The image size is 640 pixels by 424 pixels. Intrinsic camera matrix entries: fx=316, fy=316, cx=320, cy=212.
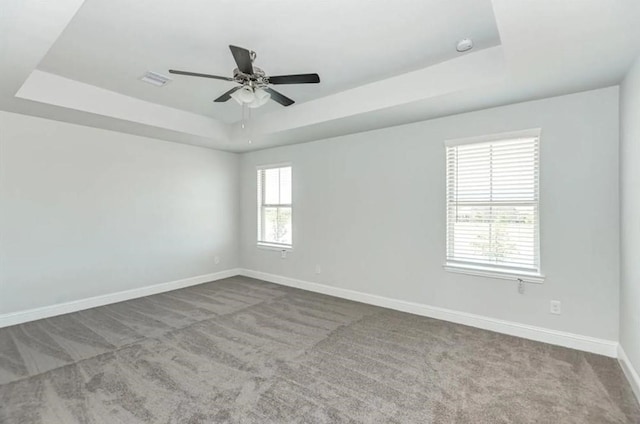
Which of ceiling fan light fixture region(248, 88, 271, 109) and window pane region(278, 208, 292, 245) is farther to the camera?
window pane region(278, 208, 292, 245)

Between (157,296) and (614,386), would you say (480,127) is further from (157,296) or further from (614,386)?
(157,296)

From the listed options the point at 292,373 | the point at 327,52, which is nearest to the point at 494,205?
the point at 327,52

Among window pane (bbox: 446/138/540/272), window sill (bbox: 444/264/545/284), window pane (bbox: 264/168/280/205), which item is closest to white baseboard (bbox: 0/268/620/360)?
window sill (bbox: 444/264/545/284)

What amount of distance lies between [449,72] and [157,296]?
4921 mm

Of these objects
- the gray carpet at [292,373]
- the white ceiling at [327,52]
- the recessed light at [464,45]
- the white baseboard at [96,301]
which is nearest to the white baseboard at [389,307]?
the white baseboard at [96,301]

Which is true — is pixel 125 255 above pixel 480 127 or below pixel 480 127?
below

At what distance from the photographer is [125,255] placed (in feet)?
15.4

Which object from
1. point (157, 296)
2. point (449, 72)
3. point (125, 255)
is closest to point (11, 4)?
point (449, 72)

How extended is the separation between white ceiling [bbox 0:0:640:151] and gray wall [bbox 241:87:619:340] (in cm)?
31

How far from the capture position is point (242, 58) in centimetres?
226

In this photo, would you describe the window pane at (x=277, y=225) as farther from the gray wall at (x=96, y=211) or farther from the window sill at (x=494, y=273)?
the window sill at (x=494, y=273)

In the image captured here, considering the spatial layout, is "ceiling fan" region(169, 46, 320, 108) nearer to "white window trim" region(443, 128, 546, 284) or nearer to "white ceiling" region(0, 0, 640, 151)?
"white ceiling" region(0, 0, 640, 151)

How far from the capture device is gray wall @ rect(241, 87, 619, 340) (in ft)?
9.74

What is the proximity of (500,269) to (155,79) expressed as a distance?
4.31 metres
